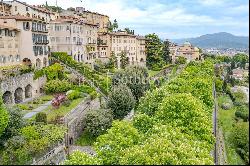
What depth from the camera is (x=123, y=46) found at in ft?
347

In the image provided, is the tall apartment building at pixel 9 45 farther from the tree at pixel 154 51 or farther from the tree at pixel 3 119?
the tree at pixel 154 51

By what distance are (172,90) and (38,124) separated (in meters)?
16.4

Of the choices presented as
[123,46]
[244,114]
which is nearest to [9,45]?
[244,114]

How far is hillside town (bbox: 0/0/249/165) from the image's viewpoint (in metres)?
27.3

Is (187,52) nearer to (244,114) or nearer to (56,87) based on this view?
(56,87)

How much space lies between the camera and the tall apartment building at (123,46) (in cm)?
9899

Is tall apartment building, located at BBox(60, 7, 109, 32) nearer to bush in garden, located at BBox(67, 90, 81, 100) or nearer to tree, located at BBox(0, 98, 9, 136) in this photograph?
bush in garden, located at BBox(67, 90, 81, 100)

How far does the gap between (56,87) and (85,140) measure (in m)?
14.9

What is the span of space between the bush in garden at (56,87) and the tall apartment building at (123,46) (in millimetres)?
34644

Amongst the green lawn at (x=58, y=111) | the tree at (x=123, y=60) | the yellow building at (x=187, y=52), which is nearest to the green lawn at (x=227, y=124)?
the green lawn at (x=58, y=111)

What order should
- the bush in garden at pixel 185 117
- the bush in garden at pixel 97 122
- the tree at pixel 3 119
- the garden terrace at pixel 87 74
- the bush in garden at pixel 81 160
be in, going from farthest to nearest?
the garden terrace at pixel 87 74, the bush in garden at pixel 97 122, the tree at pixel 3 119, the bush in garden at pixel 185 117, the bush in garden at pixel 81 160

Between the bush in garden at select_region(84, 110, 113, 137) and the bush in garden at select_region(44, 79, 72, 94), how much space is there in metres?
13.0

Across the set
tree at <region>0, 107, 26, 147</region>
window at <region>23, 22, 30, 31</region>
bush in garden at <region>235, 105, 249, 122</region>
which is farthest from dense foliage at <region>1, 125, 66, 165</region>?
window at <region>23, 22, 30, 31</region>

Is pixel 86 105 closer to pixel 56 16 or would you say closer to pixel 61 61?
pixel 61 61
